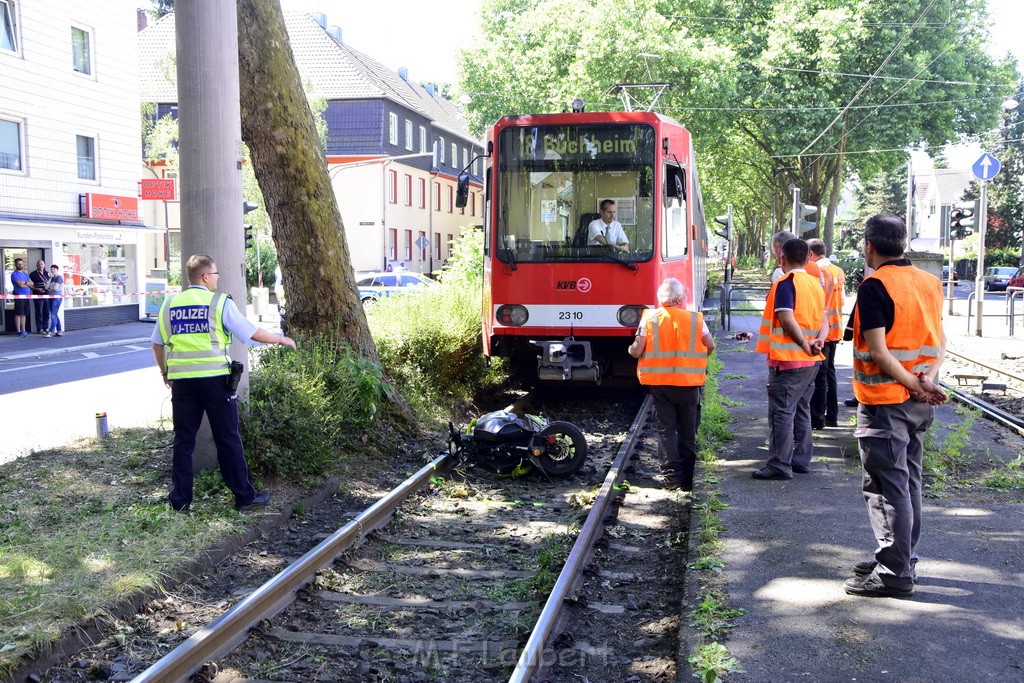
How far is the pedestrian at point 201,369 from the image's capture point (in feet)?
23.4

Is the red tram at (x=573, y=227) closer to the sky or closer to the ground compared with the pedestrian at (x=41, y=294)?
closer to the sky

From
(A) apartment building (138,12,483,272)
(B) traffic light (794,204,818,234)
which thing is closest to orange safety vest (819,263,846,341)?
(B) traffic light (794,204,818,234)

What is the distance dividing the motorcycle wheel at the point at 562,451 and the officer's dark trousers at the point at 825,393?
2659mm

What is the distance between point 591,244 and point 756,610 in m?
7.18

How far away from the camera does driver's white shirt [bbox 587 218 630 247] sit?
11.9 metres

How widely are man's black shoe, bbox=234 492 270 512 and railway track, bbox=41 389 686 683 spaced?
516 millimetres

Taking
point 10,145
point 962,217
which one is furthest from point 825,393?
point 10,145

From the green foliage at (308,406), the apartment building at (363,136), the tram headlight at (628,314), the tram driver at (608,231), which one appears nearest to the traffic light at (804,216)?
the tram driver at (608,231)

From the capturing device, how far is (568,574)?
5844mm

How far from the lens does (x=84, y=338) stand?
2480 centimetres

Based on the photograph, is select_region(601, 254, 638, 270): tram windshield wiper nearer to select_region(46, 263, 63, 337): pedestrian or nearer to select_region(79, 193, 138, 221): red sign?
select_region(46, 263, 63, 337): pedestrian

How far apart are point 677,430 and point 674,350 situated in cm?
Answer: 70

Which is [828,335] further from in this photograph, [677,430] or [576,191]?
[576,191]

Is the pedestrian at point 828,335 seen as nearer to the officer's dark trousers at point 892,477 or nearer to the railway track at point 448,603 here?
the railway track at point 448,603
